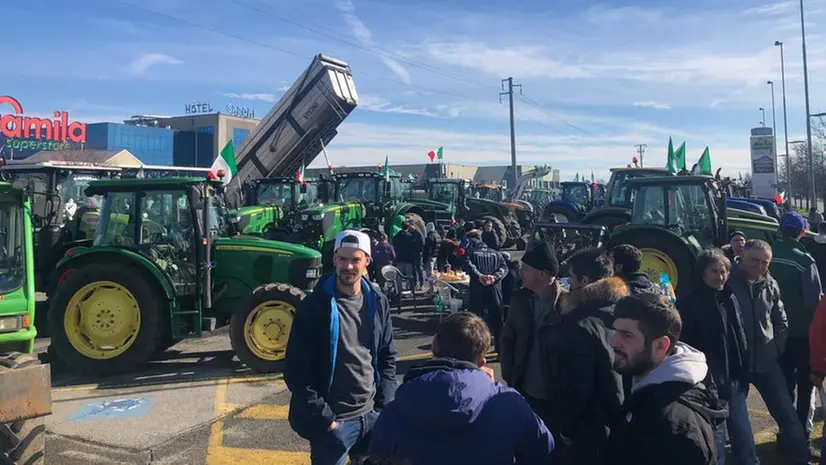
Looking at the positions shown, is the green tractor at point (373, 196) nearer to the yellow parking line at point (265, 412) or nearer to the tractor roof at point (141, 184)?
the tractor roof at point (141, 184)

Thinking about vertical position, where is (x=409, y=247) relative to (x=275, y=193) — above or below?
below

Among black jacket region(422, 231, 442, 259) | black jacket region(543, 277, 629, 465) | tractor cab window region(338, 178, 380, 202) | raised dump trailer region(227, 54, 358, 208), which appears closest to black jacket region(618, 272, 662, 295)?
black jacket region(543, 277, 629, 465)

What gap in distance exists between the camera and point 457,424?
2.05 meters

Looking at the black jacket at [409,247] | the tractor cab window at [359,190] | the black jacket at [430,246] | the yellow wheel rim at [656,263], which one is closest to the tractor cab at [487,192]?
the tractor cab window at [359,190]

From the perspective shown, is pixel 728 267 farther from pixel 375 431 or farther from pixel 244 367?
pixel 244 367

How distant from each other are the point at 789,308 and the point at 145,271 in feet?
21.1

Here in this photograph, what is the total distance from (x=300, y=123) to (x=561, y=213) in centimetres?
849

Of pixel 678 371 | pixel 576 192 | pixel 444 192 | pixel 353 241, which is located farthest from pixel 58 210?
pixel 576 192

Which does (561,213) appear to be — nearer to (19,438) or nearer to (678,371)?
(19,438)

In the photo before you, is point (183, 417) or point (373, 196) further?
point (373, 196)

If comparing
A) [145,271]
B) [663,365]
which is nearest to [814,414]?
[663,365]

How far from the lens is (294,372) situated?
114 inches

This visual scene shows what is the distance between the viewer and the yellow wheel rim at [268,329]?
23.0 feet

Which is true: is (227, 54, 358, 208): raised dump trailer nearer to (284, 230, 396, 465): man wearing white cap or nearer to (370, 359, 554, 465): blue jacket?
(284, 230, 396, 465): man wearing white cap
